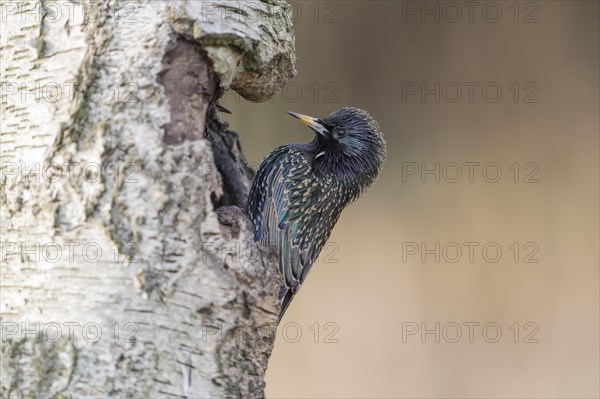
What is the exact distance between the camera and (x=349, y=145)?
319cm

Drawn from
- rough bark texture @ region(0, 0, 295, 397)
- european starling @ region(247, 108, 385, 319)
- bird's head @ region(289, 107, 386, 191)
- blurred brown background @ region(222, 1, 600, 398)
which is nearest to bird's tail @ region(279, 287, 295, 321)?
european starling @ region(247, 108, 385, 319)

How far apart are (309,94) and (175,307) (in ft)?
8.78

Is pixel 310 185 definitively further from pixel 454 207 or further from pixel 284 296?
pixel 454 207

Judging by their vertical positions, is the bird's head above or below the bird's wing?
above

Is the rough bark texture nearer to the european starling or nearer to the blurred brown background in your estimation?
the european starling

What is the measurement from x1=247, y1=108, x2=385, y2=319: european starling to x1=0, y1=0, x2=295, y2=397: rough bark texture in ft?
2.38

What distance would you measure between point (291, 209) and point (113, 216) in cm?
107

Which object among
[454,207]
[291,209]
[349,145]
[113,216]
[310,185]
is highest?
[454,207]

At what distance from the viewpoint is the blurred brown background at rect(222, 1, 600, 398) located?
429cm

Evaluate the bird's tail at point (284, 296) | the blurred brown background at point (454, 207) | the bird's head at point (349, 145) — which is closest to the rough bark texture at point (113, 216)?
the bird's tail at point (284, 296)

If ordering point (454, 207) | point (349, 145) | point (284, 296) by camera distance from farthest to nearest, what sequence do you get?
point (454, 207) → point (349, 145) → point (284, 296)

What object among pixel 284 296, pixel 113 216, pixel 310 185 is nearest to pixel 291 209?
pixel 310 185

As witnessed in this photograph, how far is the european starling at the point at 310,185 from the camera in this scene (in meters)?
2.99

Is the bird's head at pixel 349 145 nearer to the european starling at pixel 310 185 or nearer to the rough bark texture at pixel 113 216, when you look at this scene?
the european starling at pixel 310 185
